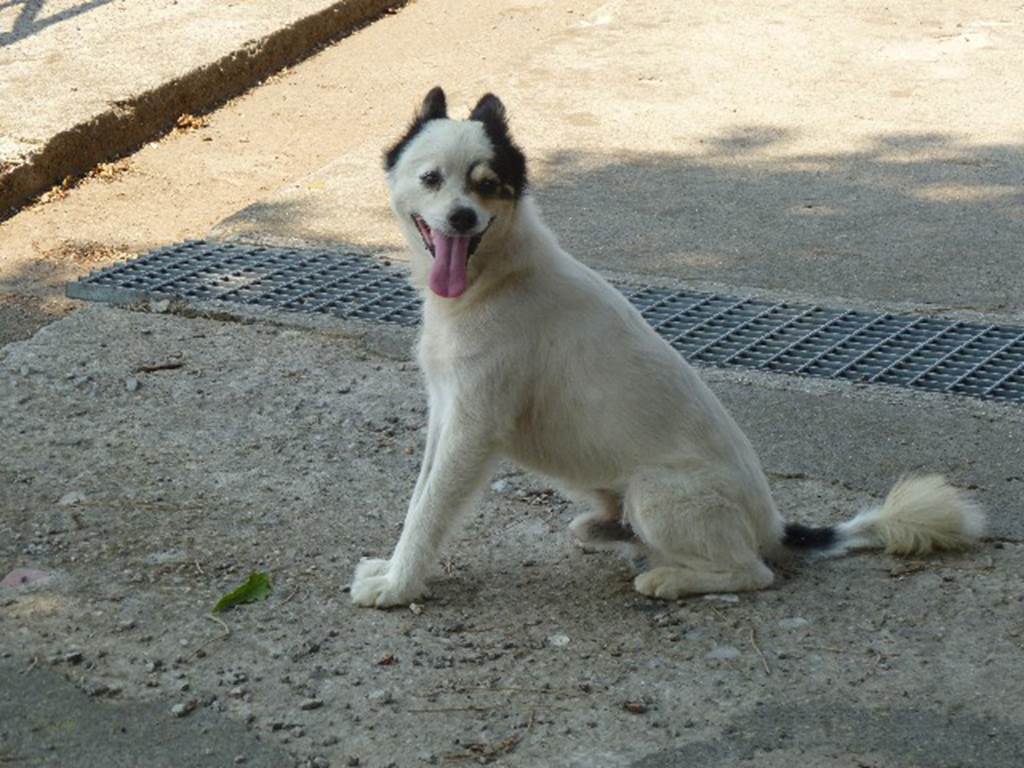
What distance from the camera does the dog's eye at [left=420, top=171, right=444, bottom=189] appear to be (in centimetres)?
384

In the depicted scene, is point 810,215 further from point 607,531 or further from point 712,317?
point 607,531

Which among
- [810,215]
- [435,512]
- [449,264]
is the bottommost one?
[810,215]

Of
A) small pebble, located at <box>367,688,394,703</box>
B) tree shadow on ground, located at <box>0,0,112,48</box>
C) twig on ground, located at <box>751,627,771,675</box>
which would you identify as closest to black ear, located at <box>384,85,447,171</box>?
small pebble, located at <box>367,688,394,703</box>

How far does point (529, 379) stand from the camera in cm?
391

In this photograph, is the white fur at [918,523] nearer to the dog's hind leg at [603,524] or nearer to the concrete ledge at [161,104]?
the dog's hind leg at [603,524]

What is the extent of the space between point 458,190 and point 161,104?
14.0 ft

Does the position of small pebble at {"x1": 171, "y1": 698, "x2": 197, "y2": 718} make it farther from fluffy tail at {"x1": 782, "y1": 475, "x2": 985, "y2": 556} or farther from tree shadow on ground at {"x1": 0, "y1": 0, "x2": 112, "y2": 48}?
tree shadow on ground at {"x1": 0, "y1": 0, "x2": 112, "y2": 48}

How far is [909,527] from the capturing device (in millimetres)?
4035

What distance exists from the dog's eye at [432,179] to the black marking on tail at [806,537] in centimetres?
119

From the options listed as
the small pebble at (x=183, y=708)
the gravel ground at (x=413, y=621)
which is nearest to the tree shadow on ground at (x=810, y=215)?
the gravel ground at (x=413, y=621)

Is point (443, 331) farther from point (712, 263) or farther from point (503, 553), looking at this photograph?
point (712, 263)

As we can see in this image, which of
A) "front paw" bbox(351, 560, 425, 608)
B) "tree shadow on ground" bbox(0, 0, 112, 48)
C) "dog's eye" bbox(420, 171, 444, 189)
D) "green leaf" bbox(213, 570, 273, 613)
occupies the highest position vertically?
"dog's eye" bbox(420, 171, 444, 189)

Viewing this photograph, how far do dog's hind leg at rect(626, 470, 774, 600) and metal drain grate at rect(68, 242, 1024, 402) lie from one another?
1449 millimetres

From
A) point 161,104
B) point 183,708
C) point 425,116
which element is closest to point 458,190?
point 425,116
